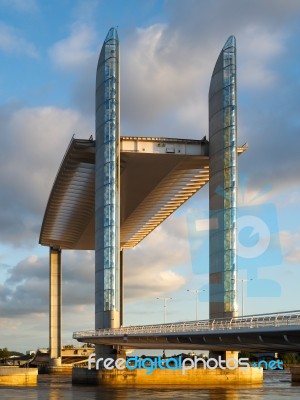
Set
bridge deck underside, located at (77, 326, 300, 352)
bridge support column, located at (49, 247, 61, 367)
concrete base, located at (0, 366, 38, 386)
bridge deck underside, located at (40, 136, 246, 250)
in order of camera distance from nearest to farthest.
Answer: bridge deck underside, located at (77, 326, 300, 352), bridge deck underside, located at (40, 136, 246, 250), concrete base, located at (0, 366, 38, 386), bridge support column, located at (49, 247, 61, 367)

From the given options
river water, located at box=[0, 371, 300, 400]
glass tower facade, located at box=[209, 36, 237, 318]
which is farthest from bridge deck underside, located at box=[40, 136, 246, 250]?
river water, located at box=[0, 371, 300, 400]

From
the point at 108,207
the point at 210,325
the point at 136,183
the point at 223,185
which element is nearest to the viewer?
the point at 210,325

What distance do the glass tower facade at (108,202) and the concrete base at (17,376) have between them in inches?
375

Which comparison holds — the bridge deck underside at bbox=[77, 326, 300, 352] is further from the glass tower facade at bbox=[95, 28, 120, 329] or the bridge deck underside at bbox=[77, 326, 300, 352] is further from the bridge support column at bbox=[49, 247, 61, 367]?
the bridge support column at bbox=[49, 247, 61, 367]

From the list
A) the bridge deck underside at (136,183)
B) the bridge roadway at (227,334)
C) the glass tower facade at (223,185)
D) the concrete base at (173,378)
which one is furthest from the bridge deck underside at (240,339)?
the bridge deck underside at (136,183)

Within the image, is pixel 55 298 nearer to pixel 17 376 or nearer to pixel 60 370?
pixel 60 370

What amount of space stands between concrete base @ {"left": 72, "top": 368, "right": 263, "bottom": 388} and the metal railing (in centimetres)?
375

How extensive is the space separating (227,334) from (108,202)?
3584 centimetres

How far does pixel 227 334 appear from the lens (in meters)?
48.1

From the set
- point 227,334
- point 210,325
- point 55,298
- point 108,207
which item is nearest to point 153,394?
point 210,325

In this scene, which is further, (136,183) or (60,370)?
(60,370)

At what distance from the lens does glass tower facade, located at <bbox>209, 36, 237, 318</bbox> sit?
248 ft

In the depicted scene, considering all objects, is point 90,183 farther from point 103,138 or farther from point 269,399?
point 269,399

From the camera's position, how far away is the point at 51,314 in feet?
441
